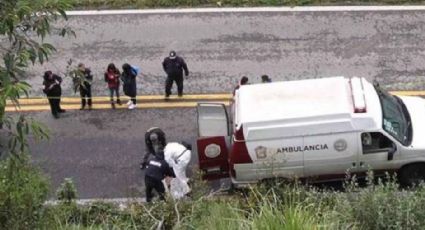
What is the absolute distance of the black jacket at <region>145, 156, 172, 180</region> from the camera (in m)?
12.1

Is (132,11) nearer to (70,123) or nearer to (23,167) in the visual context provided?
(70,123)

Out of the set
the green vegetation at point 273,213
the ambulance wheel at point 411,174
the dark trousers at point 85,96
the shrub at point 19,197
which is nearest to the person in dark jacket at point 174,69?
the dark trousers at point 85,96

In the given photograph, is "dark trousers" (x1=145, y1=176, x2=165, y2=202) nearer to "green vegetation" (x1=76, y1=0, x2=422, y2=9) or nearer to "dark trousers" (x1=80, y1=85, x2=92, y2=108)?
"dark trousers" (x1=80, y1=85, x2=92, y2=108)

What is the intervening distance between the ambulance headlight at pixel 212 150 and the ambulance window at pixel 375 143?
2202mm

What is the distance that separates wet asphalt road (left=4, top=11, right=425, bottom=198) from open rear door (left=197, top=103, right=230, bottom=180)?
1327 millimetres

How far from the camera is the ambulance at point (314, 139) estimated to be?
12008 mm

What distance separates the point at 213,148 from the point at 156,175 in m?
1.02

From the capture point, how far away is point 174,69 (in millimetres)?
15062

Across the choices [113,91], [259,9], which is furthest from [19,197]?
[259,9]

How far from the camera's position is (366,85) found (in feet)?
42.1

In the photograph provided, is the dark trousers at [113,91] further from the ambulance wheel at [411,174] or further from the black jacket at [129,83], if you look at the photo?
the ambulance wheel at [411,174]

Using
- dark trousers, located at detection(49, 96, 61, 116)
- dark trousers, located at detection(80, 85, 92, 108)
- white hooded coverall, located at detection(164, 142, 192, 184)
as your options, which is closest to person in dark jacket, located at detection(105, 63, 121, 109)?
dark trousers, located at detection(80, 85, 92, 108)

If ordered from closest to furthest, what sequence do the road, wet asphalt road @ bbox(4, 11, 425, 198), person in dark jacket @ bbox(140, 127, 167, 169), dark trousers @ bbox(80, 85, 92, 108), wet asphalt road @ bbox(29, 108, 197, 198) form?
person in dark jacket @ bbox(140, 127, 167, 169), wet asphalt road @ bbox(29, 108, 197, 198), wet asphalt road @ bbox(4, 11, 425, 198), dark trousers @ bbox(80, 85, 92, 108), the road

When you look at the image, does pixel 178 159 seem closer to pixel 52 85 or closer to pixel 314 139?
pixel 314 139
